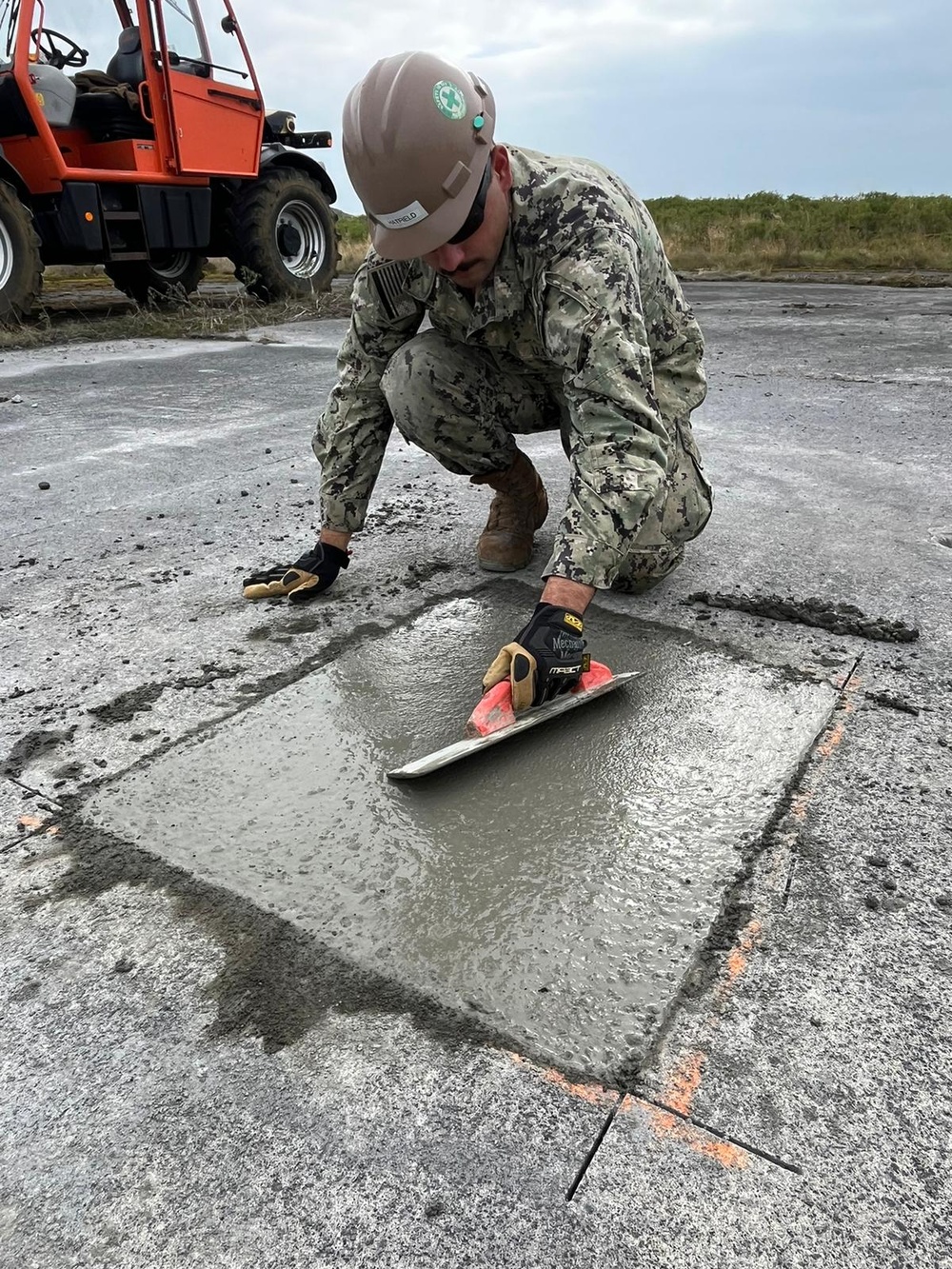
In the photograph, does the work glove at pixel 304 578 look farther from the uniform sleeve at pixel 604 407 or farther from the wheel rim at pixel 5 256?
the wheel rim at pixel 5 256

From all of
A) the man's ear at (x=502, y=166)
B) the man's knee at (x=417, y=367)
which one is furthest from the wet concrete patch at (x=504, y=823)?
the man's ear at (x=502, y=166)

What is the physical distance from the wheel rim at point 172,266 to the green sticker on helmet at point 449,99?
6431 mm

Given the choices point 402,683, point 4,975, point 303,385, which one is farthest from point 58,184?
point 4,975

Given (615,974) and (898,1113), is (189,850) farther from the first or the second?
(898,1113)

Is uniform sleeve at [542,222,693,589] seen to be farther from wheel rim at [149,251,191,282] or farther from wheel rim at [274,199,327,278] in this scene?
wheel rim at [149,251,191,282]

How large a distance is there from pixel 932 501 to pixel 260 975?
91.2 inches

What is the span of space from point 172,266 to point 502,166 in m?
6.60

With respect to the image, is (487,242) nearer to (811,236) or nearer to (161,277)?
(161,277)

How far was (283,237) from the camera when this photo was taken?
7.44m

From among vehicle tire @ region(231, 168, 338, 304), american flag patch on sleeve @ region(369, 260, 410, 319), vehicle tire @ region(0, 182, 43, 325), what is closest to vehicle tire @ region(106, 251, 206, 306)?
vehicle tire @ region(231, 168, 338, 304)

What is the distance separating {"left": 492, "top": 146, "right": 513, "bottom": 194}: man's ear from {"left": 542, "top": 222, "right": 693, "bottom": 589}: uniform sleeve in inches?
7.6

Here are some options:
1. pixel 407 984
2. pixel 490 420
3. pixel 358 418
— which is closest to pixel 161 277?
pixel 358 418

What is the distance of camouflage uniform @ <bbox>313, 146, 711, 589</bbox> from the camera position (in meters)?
1.57

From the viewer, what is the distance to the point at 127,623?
1995 mm
